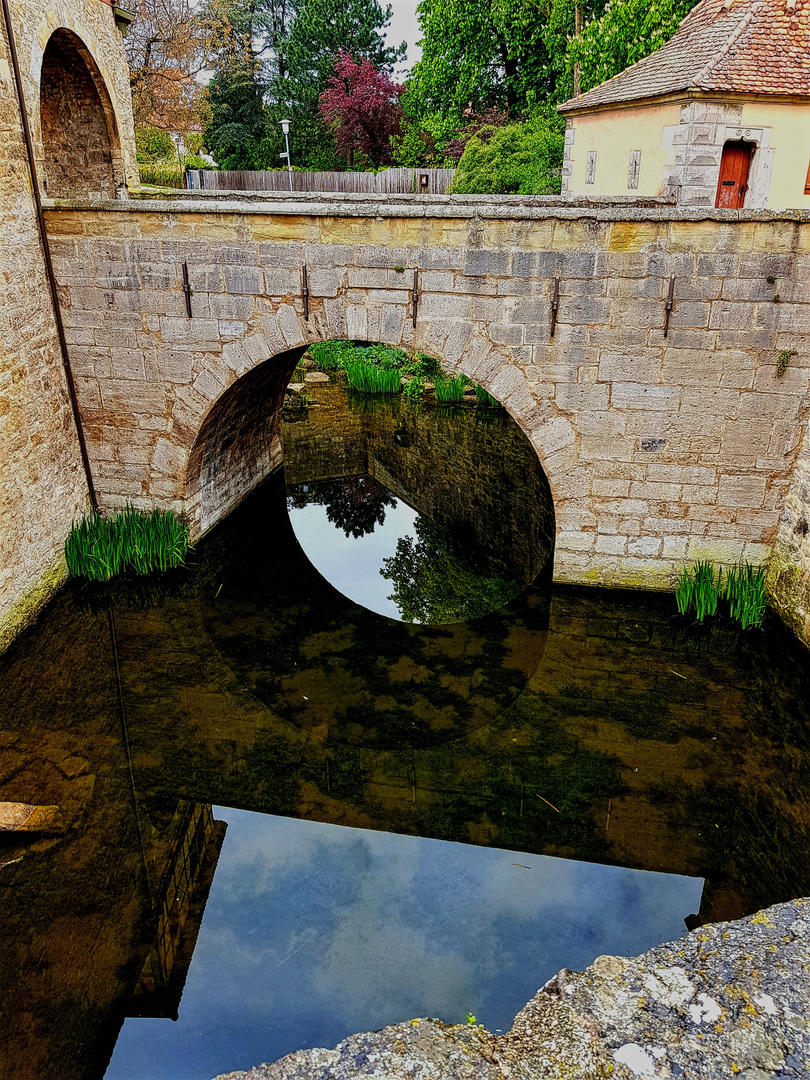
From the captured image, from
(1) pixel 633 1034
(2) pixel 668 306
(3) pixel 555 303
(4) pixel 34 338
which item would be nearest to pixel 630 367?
(2) pixel 668 306

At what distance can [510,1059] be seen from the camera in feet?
9.34

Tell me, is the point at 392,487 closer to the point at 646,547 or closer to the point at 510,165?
the point at 646,547

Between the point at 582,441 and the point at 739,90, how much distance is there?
9240 mm

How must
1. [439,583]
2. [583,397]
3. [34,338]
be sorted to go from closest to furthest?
[34,338] < [583,397] < [439,583]

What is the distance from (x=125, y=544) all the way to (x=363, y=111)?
2697 cm

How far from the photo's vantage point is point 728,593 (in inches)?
289

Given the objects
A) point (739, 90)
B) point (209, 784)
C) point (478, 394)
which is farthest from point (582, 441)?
point (739, 90)

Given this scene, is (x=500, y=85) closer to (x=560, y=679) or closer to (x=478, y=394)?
(x=478, y=394)

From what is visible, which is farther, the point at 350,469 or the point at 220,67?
the point at 220,67

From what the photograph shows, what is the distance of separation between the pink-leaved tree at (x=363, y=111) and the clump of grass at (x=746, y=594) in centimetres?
2596

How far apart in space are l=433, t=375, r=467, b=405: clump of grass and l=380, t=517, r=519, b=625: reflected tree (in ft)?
17.4

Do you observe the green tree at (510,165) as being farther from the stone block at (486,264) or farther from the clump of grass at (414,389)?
the stone block at (486,264)

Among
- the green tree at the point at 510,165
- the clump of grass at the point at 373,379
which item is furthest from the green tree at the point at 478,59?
the clump of grass at the point at 373,379

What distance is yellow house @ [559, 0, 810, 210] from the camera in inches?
512
